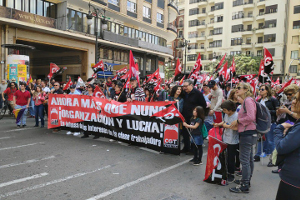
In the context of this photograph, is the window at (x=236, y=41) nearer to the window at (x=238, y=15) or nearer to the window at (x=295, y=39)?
the window at (x=238, y=15)

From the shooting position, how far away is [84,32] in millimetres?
24844

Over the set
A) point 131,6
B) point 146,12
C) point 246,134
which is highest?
point 146,12

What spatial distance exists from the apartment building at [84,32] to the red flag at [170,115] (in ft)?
42.2

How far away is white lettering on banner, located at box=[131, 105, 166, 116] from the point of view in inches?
241

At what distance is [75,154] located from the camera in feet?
19.3

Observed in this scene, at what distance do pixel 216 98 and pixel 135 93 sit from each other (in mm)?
2461

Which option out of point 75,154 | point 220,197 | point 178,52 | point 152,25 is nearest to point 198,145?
point 220,197

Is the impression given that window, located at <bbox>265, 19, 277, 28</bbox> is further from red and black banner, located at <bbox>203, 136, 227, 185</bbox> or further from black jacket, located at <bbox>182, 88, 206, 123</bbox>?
A: red and black banner, located at <bbox>203, 136, 227, 185</bbox>

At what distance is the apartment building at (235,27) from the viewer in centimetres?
4847

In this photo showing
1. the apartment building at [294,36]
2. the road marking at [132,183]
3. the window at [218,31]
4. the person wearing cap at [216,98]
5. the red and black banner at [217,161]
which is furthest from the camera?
the window at [218,31]

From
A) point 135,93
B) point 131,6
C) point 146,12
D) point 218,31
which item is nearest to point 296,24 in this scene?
point 218,31

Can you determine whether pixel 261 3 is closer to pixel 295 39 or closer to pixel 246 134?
pixel 295 39

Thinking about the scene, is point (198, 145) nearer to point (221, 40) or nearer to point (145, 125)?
point (145, 125)

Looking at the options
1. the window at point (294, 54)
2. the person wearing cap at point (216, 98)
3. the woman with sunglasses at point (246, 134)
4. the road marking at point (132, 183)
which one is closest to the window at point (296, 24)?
the window at point (294, 54)
